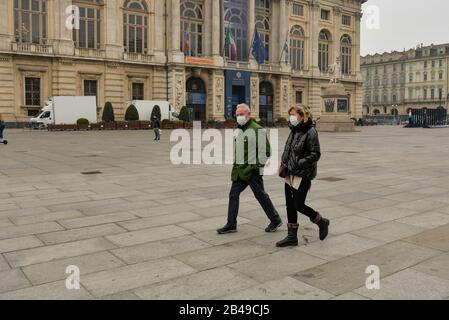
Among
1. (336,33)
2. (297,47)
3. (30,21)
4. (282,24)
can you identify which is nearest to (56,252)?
(30,21)

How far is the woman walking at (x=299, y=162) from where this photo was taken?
6176 millimetres

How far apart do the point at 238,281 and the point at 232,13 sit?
179 ft

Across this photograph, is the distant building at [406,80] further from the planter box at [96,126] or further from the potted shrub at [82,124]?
the potted shrub at [82,124]

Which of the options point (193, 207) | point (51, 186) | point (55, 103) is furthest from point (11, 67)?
point (193, 207)

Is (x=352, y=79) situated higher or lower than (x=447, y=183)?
higher

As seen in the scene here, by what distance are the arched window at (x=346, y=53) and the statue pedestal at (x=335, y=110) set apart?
102ft

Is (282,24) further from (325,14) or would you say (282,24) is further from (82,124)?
(82,124)

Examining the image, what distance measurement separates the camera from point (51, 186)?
456 inches

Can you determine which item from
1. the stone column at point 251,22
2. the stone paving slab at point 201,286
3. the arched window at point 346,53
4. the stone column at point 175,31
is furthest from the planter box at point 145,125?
the stone paving slab at point 201,286

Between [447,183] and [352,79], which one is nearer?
[447,183]

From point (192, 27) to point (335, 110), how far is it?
69.6ft

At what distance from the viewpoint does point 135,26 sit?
49875 mm
